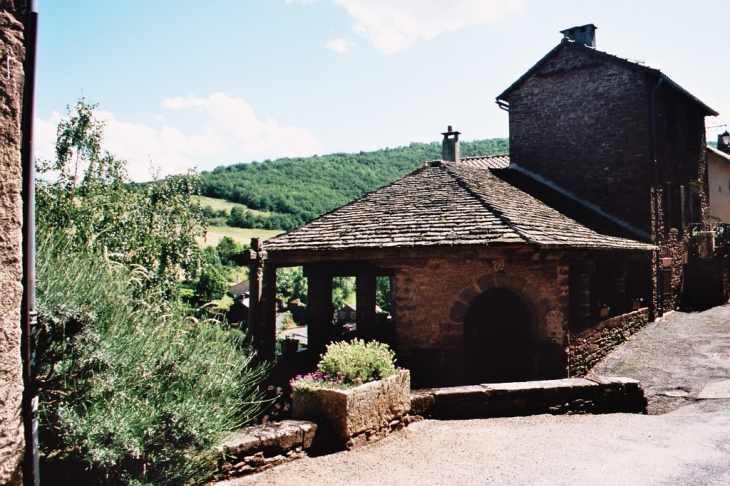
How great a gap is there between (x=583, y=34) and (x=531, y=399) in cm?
1247

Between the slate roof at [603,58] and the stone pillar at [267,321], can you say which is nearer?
the stone pillar at [267,321]

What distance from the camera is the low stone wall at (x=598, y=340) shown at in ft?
31.6

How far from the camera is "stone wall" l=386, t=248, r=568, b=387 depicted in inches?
366

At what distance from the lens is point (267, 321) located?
10.5 meters

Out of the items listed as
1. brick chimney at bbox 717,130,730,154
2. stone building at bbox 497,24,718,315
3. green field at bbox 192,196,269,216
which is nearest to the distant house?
brick chimney at bbox 717,130,730,154

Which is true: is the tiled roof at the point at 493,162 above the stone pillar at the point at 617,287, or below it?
above

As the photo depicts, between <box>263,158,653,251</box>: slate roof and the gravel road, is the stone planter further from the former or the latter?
<box>263,158,653,251</box>: slate roof

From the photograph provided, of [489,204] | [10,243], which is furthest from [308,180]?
[10,243]

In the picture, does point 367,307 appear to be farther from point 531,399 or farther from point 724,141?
point 724,141

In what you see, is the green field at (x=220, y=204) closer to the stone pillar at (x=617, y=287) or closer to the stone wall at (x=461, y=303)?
the stone pillar at (x=617, y=287)

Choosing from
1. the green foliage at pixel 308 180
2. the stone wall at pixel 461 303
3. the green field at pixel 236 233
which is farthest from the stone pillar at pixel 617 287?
the green foliage at pixel 308 180

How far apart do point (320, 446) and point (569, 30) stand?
14681 mm

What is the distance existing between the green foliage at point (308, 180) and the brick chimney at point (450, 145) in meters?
40.0

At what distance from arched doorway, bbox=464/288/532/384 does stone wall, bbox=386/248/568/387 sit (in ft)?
5.64
